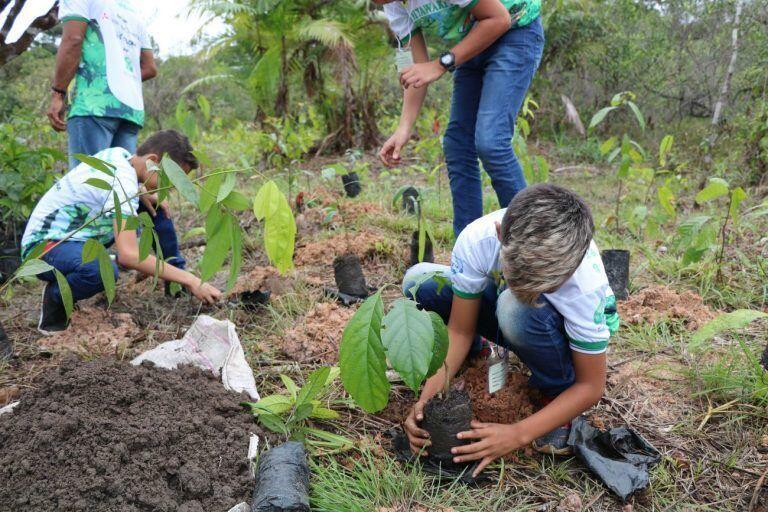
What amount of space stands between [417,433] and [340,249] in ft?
5.08

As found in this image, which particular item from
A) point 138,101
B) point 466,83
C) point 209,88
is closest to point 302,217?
point 138,101

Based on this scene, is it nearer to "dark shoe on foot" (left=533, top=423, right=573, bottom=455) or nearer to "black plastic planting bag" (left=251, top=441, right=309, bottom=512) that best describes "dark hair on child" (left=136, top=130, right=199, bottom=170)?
"black plastic planting bag" (left=251, top=441, right=309, bottom=512)

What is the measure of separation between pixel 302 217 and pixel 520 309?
206 centimetres

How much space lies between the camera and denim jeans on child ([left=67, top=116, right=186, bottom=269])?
239 cm

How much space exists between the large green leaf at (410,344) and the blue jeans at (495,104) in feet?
3.68

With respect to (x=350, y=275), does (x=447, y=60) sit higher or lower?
higher

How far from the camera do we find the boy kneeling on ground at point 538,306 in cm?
115

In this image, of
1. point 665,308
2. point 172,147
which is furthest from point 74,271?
point 665,308

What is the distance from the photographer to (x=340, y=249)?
108 inches

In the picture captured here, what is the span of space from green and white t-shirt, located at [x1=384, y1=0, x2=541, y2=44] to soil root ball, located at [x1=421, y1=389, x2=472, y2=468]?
1.32m

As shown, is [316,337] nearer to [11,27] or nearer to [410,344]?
[410,344]

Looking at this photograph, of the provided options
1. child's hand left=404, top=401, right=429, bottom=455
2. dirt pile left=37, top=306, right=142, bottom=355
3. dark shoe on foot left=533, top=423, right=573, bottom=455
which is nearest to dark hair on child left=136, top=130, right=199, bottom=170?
dirt pile left=37, top=306, right=142, bottom=355

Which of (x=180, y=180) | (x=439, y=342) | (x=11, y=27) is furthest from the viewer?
(x=11, y=27)

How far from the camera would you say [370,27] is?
612 centimetres
